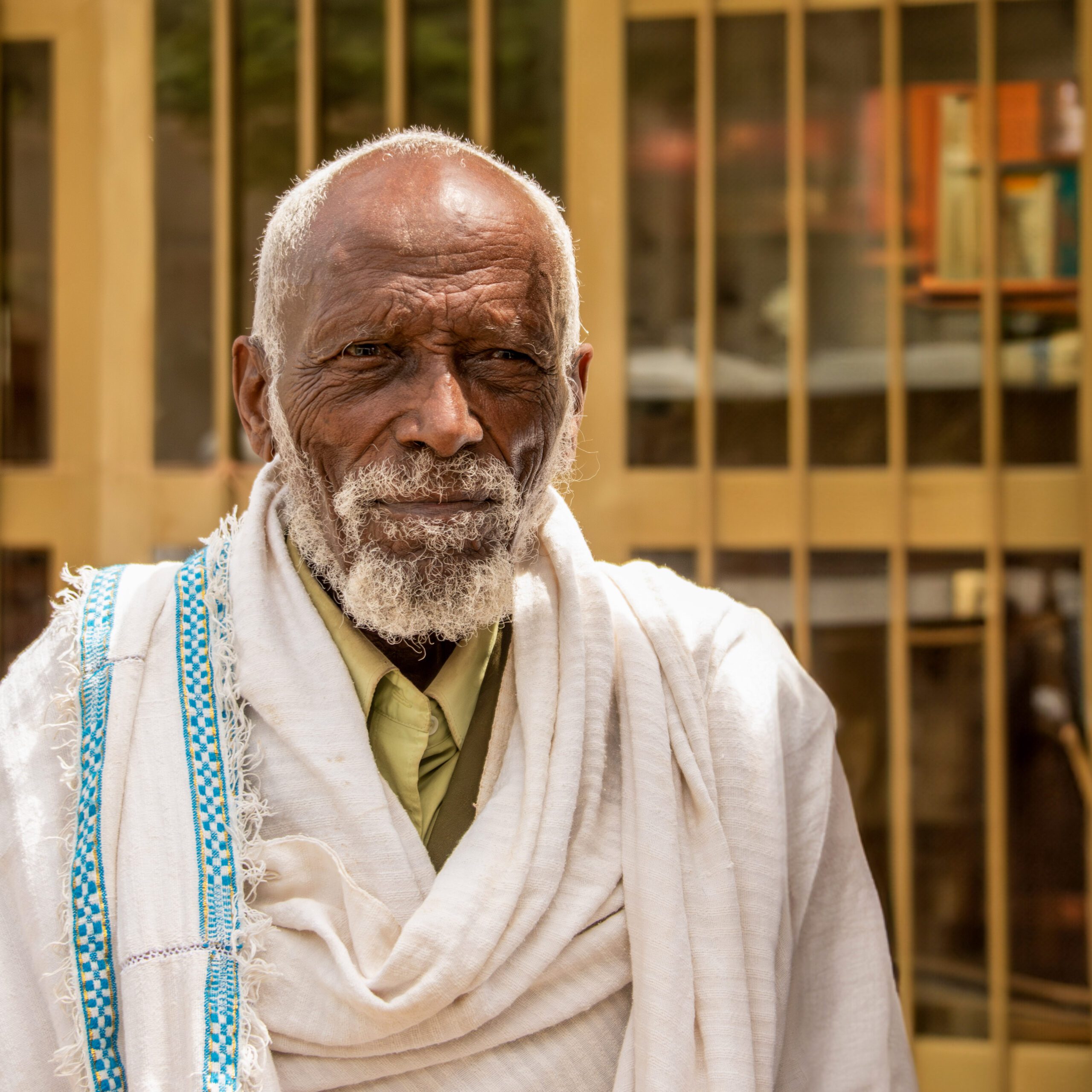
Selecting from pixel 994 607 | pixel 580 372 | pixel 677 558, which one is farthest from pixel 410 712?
pixel 994 607

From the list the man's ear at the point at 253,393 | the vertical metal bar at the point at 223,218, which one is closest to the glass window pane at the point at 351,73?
the vertical metal bar at the point at 223,218

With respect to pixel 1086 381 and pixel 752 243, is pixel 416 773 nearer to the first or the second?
pixel 752 243

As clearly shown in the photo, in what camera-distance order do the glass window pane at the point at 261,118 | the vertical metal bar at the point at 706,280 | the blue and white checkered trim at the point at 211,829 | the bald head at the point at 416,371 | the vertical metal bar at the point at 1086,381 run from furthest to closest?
the glass window pane at the point at 261,118, the vertical metal bar at the point at 706,280, the vertical metal bar at the point at 1086,381, the bald head at the point at 416,371, the blue and white checkered trim at the point at 211,829

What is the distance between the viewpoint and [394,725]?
1.60 m

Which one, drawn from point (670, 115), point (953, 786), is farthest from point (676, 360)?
point (953, 786)

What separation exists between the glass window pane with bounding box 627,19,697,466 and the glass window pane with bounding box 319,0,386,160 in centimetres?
60

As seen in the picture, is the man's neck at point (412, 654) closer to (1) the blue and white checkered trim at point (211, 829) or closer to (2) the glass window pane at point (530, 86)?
(1) the blue and white checkered trim at point (211, 829)

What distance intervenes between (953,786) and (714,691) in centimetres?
155

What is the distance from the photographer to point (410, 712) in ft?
5.24

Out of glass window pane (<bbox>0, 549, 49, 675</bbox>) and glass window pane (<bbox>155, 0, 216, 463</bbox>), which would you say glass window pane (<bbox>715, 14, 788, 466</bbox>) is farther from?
glass window pane (<bbox>0, 549, 49, 675</bbox>)

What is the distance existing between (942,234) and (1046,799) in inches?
50.7

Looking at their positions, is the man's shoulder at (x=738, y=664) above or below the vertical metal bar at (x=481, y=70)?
below

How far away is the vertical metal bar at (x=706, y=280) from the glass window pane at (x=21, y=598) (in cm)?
158

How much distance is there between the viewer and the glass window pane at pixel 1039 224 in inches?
115
